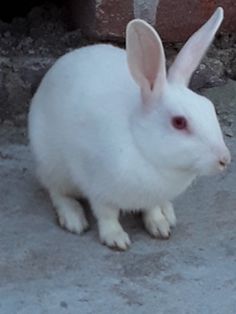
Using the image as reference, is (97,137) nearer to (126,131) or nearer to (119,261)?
(126,131)

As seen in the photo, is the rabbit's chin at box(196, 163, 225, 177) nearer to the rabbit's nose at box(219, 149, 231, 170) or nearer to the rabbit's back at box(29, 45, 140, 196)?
the rabbit's nose at box(219, 149, 231, 170)

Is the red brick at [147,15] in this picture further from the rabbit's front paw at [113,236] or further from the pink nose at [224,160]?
the pink nose at [224,160]

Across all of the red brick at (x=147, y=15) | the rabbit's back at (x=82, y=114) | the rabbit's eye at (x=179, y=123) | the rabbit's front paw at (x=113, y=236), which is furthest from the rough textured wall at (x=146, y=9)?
the rabbit's eye at (x=179, y=123)

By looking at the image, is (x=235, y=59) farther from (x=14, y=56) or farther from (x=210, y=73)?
(x=14, y=56)

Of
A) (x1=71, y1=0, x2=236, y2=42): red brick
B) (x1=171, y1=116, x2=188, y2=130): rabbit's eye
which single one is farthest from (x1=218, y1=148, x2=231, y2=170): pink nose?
(x1=71, y1=0, x2=236, y2=42): red brick

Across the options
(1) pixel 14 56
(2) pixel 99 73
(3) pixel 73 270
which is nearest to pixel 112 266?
(3) pixel 73 270

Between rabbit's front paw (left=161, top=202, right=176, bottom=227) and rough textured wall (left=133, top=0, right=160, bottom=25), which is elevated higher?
rough textured wall (left=133, top=0, right=160, bottom=25)

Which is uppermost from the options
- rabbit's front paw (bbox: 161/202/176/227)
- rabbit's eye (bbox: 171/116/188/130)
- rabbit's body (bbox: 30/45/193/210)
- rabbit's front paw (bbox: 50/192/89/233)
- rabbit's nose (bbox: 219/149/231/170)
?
rabbit's eye (bbox: 171/116/188/130)

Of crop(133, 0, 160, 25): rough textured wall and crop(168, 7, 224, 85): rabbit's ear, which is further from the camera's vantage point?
crop(133, 0, 160, 25): rough textured wall
